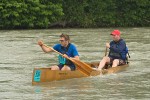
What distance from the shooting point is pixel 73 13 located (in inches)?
1662

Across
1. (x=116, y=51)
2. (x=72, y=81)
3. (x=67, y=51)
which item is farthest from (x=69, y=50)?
(x=116, y=51)

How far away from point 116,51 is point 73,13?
84.1 ft

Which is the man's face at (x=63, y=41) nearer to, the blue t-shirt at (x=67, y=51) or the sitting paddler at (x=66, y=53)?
the sitting paddler at (x=66, y=53)

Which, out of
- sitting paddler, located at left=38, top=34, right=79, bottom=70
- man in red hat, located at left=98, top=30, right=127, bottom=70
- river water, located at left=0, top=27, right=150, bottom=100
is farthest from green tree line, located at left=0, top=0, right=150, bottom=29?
sitting paddler, located at left=38, top=34, right=79, bottom=70

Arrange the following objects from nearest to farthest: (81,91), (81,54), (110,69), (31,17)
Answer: (81,91) < (110,69) < (81,54) < (31,17)

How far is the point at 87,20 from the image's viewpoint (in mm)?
41531

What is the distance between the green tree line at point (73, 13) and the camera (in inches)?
1487

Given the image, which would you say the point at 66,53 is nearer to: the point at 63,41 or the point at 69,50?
the point at 69,50

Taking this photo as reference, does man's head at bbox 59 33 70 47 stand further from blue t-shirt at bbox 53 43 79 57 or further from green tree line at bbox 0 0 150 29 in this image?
green tree line at bbox 0 0 150 29

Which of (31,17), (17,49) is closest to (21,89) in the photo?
(17,49)

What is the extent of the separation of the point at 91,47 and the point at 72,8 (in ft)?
62.8

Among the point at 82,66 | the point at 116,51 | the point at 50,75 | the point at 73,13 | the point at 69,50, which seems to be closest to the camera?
the point at 50,75

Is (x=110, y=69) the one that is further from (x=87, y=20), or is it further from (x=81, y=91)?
(x=87, y=20)

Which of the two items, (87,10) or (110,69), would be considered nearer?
(110,69)
